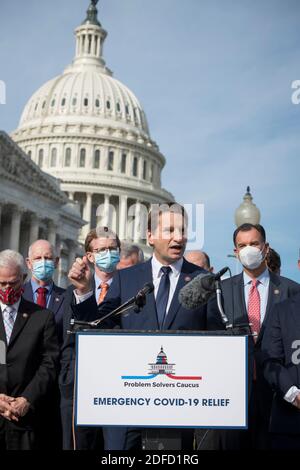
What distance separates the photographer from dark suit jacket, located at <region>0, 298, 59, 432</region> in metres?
6.28

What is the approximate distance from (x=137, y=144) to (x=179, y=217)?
98.2 metres

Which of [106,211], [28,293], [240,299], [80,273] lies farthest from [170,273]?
[106,211]

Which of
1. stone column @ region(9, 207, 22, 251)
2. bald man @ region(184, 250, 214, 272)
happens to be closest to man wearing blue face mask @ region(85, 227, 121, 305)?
bald man @ region(184, 250, 214, 272)

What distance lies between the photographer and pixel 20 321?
657cm

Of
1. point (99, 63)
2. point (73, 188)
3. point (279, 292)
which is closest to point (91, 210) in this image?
point (73, 188)

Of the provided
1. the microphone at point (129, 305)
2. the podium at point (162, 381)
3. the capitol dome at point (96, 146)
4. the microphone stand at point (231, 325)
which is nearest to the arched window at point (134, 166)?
the capitol dome at point (96, 146)

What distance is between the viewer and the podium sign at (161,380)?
15.5 feet

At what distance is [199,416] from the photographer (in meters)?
4.72

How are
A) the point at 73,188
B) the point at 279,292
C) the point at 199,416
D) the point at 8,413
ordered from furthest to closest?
the point at 73,188 → the point at 279,292 → the point at 8,413 → the point at 199,416

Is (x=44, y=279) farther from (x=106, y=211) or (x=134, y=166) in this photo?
(x=134, y=166)

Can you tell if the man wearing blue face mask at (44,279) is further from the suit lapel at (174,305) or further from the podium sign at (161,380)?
the podium sign at (161,380)

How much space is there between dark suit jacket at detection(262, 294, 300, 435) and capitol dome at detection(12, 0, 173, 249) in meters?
87.1

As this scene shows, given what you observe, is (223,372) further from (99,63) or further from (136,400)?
(99,63)

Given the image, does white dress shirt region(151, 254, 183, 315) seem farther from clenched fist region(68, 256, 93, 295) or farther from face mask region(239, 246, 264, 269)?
face mask region(239, 246, 264, 269)
